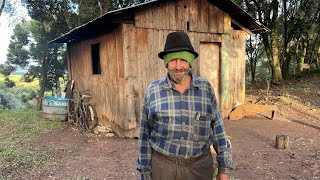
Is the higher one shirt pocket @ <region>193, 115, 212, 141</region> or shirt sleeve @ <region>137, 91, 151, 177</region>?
shirt pocket @ <region>193, 115, 212, 141</region>

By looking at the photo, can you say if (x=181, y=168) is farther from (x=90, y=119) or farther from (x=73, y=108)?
(x=73, y=108)

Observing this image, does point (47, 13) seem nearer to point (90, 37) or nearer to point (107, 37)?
point (90, 37)

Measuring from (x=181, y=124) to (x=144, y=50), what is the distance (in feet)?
18.4

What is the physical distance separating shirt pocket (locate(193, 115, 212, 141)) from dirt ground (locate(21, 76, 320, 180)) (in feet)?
10.2

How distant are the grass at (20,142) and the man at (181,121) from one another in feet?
13.5

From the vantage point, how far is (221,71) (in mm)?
9367

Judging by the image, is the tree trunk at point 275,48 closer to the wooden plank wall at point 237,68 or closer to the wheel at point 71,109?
the wooden plank wall at point 237,68

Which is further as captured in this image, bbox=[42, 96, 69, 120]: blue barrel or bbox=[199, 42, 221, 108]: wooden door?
bbox=[42, 96, 69, 120]: blue barrel

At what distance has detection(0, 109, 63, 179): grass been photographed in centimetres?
552

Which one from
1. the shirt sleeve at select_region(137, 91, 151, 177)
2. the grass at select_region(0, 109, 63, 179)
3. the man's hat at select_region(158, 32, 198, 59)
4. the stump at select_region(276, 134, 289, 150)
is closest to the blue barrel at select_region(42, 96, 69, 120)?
the grass at select_region(0, 109, 63, 179)

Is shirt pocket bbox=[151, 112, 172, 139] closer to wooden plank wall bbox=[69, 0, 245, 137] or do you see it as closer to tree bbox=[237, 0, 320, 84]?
wooden plank wall bbox=[69, 0, 245, 137]

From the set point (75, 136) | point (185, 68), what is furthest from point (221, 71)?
point (185, 68)

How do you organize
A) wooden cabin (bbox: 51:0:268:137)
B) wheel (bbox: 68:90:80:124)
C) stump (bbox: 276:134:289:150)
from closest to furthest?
stump (bbox: 276:134:289:150), wooden cabin (bbox: 51:0:268:137), wheel (bbox: 68:90:80:124)

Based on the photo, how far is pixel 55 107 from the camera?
32.9 feet
